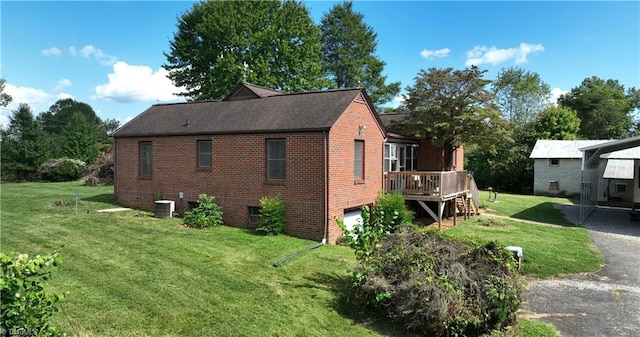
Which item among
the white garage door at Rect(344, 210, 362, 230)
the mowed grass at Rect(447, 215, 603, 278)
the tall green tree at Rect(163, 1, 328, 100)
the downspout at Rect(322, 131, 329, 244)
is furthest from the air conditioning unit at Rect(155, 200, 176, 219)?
the tall green tree at Rect(163, 1, 328, 100)

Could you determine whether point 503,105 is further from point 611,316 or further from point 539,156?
point 611,316

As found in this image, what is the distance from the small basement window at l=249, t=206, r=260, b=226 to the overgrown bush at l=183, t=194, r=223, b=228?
3.59 ft

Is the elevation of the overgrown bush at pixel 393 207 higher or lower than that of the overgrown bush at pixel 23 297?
lower

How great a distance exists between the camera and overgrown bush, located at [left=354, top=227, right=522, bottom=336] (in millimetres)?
6523

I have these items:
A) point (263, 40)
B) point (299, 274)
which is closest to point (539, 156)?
point (263, 40)

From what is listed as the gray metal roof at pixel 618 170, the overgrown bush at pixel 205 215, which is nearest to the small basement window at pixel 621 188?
the gray metal roof at pixel 618 170

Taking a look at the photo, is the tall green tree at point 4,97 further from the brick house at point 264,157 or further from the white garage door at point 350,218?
the white garage door at point 350,218

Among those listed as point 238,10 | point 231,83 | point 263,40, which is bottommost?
point 231,83

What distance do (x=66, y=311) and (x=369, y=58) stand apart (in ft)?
130

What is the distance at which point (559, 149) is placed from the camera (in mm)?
31172

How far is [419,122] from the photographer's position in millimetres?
17672

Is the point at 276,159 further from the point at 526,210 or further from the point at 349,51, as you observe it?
the point at 349,51

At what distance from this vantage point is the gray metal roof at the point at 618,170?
2530 centimetres

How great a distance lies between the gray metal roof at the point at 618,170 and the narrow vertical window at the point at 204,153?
25330 mm
